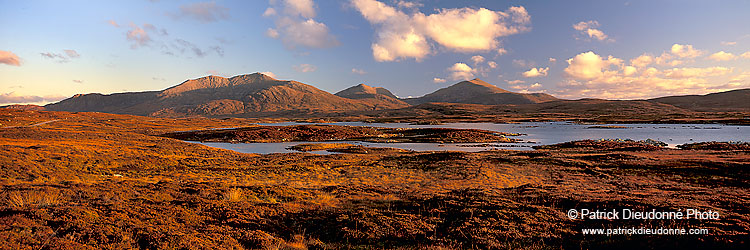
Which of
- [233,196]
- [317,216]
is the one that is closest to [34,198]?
[233,196]

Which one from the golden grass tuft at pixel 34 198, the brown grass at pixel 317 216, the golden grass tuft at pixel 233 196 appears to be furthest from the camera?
the golden grass tuft at pixel 233 196

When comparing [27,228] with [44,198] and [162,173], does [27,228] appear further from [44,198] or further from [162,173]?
[162,173]

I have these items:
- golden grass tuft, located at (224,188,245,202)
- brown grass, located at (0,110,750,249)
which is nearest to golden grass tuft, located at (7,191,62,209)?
brown grass, located at (0,110,750,249)

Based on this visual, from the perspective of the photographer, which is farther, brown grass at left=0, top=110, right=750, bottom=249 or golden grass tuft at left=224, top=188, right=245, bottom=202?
golden grass tuft at left=224, top=188, right=245, bottom=202

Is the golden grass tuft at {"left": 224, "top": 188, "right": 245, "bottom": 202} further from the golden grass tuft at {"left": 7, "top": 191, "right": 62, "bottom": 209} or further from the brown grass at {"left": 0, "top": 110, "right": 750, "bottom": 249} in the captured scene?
the golden grass tuft at {"left": 7, "top": 191, "right": 62, "bottom": 209}

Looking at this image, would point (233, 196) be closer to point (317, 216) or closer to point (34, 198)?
point (317, 216)

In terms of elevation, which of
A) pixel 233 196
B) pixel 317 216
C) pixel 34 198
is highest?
pixel 34 198

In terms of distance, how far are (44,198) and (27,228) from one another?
6391 mm

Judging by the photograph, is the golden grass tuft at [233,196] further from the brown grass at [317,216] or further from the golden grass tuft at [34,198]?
the golden grass tuft at [34,198]

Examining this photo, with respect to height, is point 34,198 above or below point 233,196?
above

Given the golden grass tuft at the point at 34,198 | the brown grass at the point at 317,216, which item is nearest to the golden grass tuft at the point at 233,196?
the brown grass at the point at 317,216

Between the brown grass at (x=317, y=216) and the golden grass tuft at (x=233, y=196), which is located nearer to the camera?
the brown grass at (x=317, y=216)

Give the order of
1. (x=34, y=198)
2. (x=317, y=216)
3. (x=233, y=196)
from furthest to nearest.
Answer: (x=233, y=196), (x=34, y=198), (x=317, y=216)

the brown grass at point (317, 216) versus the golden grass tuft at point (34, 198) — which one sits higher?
the golden grass tuft at point (34, 198)
